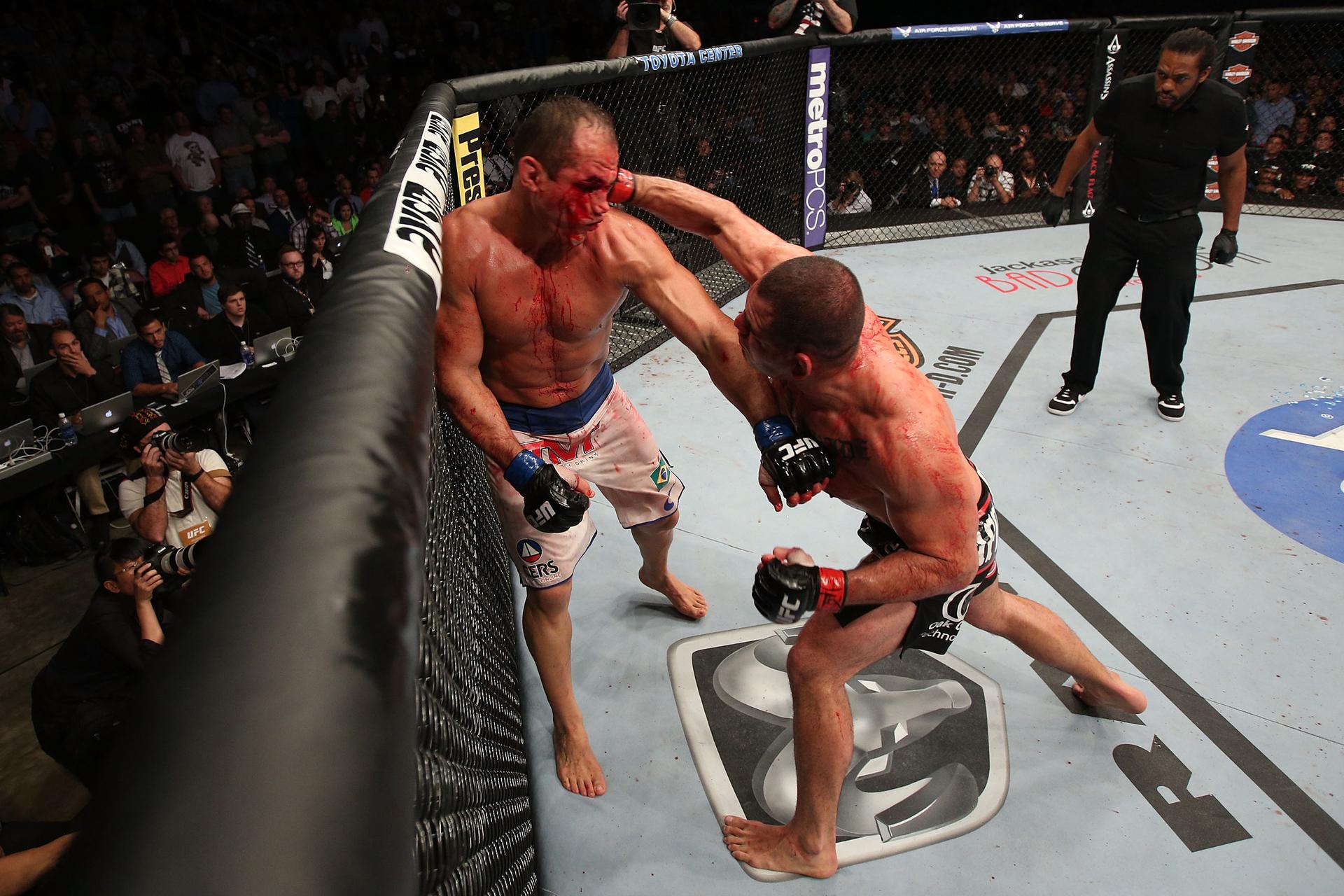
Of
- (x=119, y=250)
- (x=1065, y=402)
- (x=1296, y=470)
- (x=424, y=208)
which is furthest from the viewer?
(x=119, y=250)

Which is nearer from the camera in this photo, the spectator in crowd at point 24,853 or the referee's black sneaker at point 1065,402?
the spectator in crowd at point 24,853

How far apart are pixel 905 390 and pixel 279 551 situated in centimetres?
131

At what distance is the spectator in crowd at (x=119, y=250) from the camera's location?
19.4 feet

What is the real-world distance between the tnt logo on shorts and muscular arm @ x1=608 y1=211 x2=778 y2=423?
0.78m

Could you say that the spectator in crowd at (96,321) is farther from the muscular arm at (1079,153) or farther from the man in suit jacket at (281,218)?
the muscular arm at (1079,153)

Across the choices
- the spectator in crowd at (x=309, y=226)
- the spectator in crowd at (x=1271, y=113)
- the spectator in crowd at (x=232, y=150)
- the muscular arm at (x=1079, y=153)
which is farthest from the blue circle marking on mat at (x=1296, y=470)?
the spectator in crowd at (x=232, y=150)

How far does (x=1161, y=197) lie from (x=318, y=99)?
7305 millimetres

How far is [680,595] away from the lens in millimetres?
2570

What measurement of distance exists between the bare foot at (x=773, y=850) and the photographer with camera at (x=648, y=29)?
11.3 feet

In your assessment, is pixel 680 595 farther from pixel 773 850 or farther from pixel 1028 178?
pixel 1028 178

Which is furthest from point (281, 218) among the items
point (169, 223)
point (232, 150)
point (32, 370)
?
point (32, 370)

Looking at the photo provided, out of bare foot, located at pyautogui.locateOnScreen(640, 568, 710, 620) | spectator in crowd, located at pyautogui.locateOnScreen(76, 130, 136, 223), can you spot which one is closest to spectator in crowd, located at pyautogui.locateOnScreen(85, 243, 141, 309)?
spectator in crowd, located at pyautogui.locateOnScreen(76, 130, 136, 223)

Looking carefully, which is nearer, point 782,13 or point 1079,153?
point 1079,153

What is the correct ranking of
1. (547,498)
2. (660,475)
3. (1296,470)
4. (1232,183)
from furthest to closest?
(1232,183) < (1296,470) < (660,475) < (547,498)
